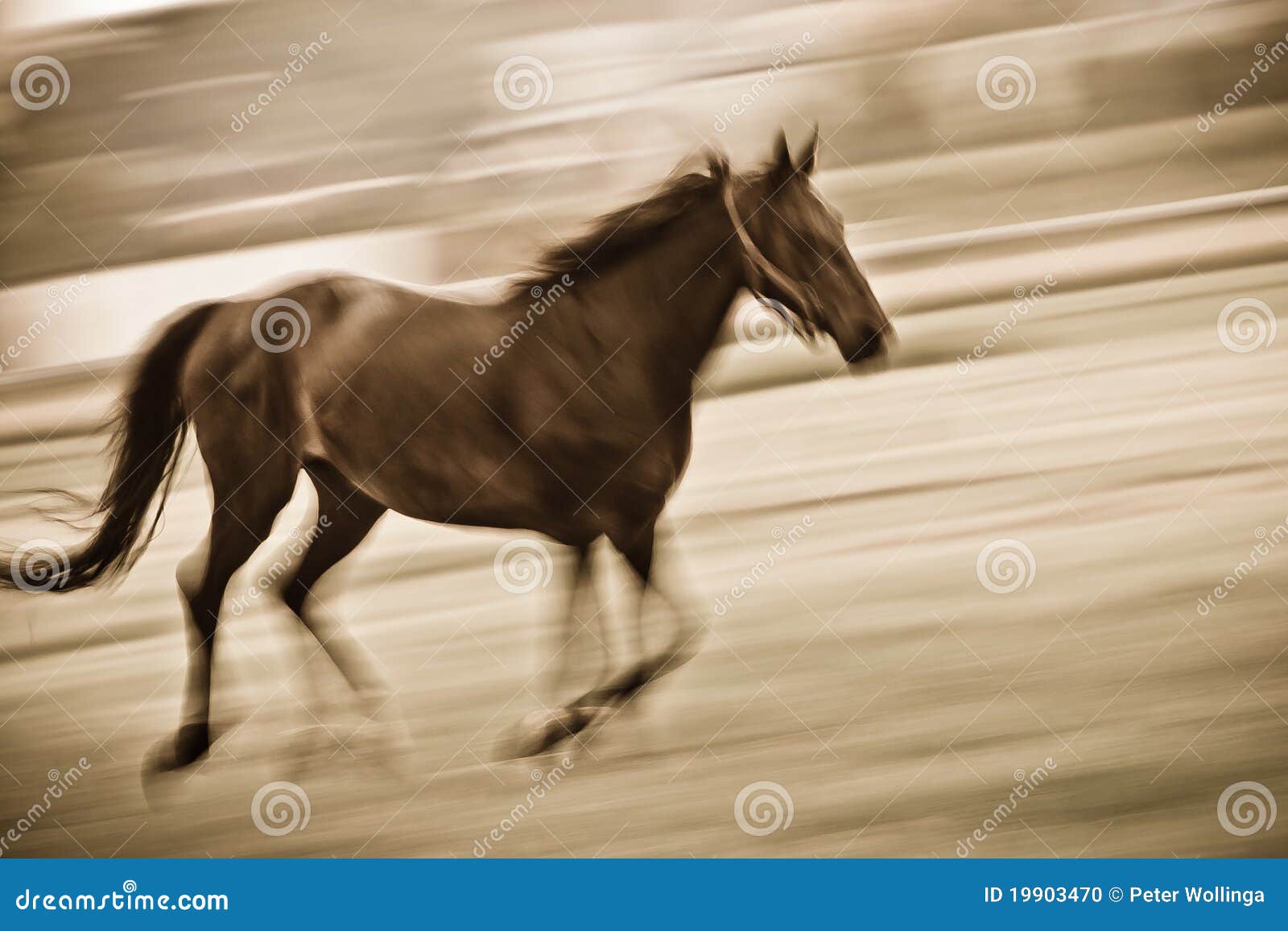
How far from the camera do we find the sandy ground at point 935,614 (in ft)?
7.99

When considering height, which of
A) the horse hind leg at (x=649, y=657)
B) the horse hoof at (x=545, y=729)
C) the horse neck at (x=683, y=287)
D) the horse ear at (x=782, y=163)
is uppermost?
the horse ear at (x=782, y=163)

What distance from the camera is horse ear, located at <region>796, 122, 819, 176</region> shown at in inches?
95.0

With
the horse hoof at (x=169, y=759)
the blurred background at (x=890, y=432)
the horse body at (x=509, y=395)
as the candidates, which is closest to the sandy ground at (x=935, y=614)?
the blurred background at (x=890, y=432)

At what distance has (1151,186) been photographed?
2455mm

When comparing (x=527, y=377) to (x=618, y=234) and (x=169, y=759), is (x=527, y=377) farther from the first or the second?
(x=169, y=759)

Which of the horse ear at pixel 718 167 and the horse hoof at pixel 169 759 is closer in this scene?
the horse ear at pixel 718 167

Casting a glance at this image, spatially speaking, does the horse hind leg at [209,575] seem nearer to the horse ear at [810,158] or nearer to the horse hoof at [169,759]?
the horse hoof at [169,759]

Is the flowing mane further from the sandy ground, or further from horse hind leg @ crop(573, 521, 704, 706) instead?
horse hind leg @ crop(573, 521, 704, 706)

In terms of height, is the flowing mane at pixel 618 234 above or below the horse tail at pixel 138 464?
above

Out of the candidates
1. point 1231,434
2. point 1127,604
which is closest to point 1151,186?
point 1231,434

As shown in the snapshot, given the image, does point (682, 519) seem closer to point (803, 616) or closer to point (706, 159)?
point (803, 616)

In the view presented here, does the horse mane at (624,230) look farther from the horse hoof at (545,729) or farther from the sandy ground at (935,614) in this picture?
the horse hoof at (545,729)

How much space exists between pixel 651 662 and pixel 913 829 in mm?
737

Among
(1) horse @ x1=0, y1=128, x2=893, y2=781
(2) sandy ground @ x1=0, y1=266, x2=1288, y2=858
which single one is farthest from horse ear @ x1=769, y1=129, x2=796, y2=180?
(2) sandy ground @ x1=0, y1=266, x2=1288, y2=858
